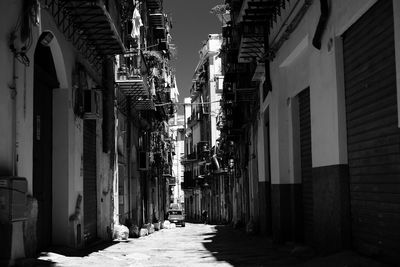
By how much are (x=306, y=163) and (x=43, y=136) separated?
6256 millimetres

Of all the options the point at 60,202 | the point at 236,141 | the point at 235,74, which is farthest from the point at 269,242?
the point at 236,141

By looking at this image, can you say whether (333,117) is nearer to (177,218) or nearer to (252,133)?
(252,133)

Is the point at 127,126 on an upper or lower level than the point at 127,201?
upper

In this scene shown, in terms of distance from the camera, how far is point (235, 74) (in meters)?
28.3

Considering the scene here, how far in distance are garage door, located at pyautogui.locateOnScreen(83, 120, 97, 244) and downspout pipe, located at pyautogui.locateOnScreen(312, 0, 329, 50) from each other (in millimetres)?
7782

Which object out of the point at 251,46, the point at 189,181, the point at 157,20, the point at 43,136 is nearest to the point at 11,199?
the point at 43,136

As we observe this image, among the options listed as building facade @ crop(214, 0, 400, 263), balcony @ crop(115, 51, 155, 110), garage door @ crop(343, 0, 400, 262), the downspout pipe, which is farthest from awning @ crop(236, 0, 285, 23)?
balcony @ crop(115, 51, 155, 110)

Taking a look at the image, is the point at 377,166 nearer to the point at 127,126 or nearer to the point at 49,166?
the point at 49,166

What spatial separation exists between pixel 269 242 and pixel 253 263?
16.0 feet

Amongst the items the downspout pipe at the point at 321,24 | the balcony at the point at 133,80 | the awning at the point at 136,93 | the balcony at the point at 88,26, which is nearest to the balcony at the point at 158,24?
the awning at the point at 136,93

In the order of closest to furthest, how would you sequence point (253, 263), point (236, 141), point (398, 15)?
1. point (398, 15)
2. point (253, 263)
3. point (236, 141)

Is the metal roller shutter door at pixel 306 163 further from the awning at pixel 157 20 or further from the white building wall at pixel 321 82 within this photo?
the awning at pixel 157 20

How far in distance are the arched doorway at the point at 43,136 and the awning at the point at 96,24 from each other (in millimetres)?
1186

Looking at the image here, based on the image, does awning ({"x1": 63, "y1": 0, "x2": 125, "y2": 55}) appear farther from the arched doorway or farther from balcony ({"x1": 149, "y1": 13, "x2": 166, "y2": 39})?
balcony ({"x1": 149, "y1": 13, "x2": 166, "y2": 39})
